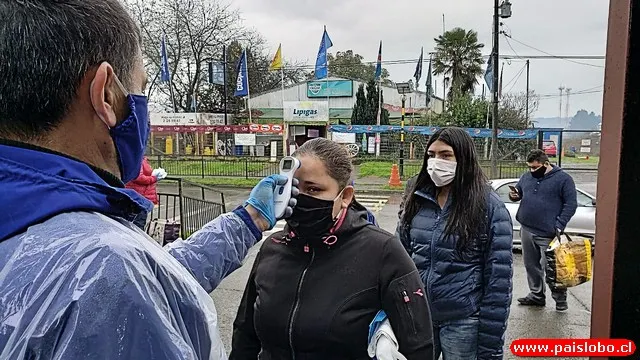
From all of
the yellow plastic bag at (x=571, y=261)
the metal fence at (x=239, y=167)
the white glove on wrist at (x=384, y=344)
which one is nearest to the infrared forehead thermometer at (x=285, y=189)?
the white glove on wrist at (x=384, y=344)

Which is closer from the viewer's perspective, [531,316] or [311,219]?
[311,219]

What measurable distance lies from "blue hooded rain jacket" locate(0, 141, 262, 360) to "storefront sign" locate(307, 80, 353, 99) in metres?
37.2

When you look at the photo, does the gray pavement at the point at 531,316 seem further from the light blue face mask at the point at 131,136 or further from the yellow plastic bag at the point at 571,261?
the light blue face mask at the point at 131,136

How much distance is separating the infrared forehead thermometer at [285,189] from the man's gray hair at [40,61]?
4.07 ft

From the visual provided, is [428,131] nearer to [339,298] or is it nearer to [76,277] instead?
[339,298]

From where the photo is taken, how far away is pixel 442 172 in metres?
3.09

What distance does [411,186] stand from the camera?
3285 millimetres

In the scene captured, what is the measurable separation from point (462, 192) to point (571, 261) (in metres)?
2.85

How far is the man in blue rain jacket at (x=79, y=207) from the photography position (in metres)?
0.72

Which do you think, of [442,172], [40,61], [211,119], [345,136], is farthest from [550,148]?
[40,61]

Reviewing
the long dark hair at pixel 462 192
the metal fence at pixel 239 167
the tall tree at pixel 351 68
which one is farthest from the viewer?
the tall tree at pixel 351 68

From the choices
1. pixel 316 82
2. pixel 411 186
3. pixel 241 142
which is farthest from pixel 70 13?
pixel 316 82

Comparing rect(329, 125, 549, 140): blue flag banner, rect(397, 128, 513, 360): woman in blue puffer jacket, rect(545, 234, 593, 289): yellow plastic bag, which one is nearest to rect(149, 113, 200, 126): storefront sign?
rect(329, 125, 549, 140): blue flag banner

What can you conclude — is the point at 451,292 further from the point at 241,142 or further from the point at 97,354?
the point at 241,142
